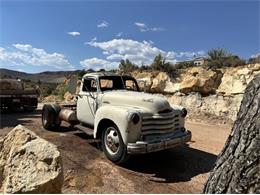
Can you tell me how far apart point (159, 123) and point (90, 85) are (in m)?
2.75

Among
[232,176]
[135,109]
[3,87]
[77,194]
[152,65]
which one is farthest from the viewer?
[152,65]

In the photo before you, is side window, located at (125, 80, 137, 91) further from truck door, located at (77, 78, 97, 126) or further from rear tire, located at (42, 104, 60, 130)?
rear tire, located at (42, 104, 60, 130)

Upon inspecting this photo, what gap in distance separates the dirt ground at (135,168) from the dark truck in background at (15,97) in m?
7.92

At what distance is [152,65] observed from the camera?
2245cm

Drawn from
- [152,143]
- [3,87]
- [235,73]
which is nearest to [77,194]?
[152,143]

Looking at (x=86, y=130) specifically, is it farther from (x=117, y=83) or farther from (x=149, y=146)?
(x=149, y=146)

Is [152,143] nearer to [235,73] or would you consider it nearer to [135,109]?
[135,109]

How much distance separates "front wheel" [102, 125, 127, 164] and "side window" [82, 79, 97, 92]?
1758 mm

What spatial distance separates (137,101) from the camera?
7895mm

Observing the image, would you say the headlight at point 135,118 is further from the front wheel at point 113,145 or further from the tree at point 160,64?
the tree at point 160,64

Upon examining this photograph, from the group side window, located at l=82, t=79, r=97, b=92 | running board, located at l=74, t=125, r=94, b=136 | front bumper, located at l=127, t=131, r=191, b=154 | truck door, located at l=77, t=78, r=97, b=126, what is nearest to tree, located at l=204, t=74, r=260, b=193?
front bumper, located at l=127, t=131, r=191, b=154

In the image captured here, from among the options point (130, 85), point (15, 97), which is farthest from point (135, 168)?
point (15, 97)

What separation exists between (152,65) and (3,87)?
9.39 metres

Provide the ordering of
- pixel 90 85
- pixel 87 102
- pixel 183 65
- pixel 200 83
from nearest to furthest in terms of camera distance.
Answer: pixel 87 102 < pixel 90 85 < pixel 200 83 < pixel 183 65
